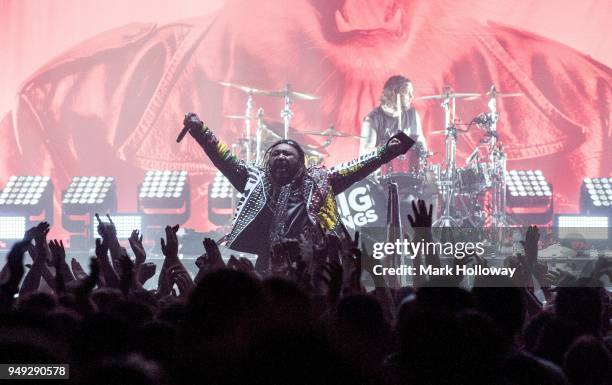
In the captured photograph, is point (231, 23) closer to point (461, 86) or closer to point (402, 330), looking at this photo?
point (461, 86)

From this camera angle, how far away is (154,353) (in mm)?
1814

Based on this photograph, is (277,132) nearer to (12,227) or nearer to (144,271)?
(12,227)

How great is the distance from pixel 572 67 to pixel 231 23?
6051mm

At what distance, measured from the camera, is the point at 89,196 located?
42.9 ft

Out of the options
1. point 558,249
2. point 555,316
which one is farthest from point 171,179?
point 555,316

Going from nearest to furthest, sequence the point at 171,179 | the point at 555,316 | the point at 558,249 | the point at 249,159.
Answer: the point at 555,316 < the point at 558,249 < the point at 249,159 < the point at 171,179

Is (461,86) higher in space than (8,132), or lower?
higher

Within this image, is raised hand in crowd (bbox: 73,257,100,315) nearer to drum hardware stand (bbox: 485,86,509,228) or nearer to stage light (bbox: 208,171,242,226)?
drum hardware stand (bbox: 485,86,509,228)

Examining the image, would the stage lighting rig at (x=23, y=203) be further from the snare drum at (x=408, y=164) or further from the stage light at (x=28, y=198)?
the snare drum at (x=408, y=164)

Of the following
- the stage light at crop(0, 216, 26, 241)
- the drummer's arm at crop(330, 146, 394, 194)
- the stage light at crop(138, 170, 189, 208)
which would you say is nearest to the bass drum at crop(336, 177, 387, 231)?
the stage light at crop(138, 170, 189, 208)

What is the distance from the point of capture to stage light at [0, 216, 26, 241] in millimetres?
12594

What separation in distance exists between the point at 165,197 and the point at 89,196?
3.80 ft

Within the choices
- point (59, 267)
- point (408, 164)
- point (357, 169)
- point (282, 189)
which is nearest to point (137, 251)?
point (59, 267)

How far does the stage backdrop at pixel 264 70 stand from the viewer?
1452cm
